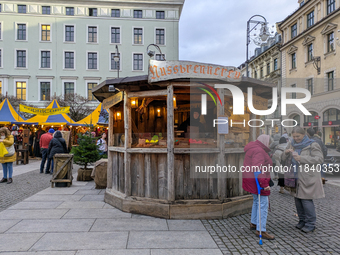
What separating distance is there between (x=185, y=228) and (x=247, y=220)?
4.71ft

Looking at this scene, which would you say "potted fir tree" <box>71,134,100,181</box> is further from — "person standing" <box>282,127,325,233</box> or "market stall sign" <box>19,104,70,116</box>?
"market stall sign" <box>19,104,70,116</box>

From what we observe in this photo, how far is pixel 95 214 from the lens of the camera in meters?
5.77

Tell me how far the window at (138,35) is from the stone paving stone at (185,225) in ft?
112

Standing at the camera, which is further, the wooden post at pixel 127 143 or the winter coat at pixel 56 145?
the winter coat at pixel 56 145

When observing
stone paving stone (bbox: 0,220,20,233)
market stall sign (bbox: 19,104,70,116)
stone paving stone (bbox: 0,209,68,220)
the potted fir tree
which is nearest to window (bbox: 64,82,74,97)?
market stall sign (bbox: 19,104,70,116)

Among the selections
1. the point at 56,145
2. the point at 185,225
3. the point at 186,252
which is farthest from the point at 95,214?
the point at 56,145

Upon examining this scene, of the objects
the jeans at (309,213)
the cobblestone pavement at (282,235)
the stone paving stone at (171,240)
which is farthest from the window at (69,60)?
the jeans at (309,213)

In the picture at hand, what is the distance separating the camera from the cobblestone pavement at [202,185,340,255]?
4074mm

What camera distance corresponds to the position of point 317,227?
5.05 m

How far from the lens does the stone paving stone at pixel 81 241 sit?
4.05m

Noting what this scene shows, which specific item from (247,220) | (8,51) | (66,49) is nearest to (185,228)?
(247,220)

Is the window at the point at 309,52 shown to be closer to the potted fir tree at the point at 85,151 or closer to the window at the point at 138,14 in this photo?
the window at the point at 138,14

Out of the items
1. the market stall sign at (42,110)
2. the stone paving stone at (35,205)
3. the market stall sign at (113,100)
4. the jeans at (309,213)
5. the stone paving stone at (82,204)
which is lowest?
the stone paving stone at (82,204)

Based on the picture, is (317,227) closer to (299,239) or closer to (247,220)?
(299,239)
